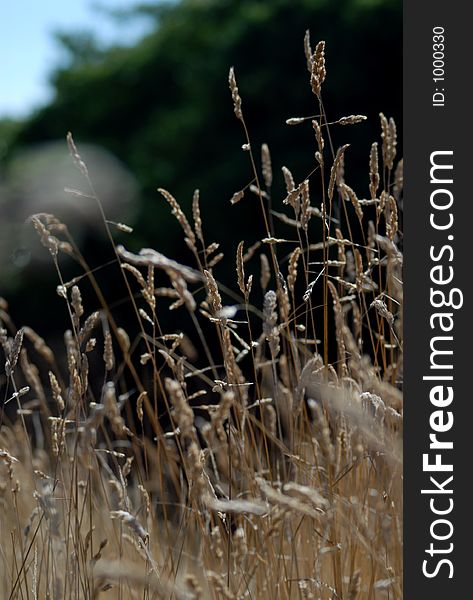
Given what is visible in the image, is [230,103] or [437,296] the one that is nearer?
[437,296]

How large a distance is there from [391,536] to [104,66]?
823 centimetres

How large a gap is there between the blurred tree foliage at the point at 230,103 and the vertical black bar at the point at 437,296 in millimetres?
3624

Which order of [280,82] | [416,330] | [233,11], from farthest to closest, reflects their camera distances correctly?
[233,11] < [280,82] < [416,330]

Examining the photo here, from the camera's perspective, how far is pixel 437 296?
4.80 feet

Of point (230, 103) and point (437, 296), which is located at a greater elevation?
point (230, 103)

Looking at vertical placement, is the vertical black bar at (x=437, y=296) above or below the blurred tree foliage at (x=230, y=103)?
below

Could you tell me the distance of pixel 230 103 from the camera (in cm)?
650

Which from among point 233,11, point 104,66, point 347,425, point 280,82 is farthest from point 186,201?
point 347,425

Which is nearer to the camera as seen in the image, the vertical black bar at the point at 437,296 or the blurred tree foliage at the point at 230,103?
the vertical black bar at the point at 437,296

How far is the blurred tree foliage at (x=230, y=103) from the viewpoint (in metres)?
5.77

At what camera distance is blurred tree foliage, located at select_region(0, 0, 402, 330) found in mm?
5770

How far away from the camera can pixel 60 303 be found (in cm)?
706

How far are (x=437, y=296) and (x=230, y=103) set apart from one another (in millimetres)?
5267

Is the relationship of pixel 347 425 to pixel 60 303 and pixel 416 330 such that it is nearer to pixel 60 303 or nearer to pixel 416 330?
pixel 416 330
